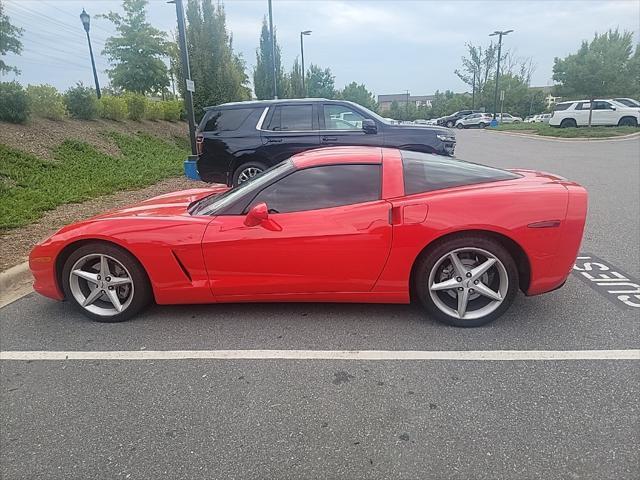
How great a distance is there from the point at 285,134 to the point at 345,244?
5.13 meters

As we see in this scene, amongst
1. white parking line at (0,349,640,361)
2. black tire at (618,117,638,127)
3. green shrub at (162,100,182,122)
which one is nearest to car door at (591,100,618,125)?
black tire at (618,117,638,127)

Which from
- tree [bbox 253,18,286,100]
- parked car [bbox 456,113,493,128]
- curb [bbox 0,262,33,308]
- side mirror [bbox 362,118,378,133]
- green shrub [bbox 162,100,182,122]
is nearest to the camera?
curb [bbox 0,262,33,308]

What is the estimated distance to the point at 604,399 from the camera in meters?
2.40

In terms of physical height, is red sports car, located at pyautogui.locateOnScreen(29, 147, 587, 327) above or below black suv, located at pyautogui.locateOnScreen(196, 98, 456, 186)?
below

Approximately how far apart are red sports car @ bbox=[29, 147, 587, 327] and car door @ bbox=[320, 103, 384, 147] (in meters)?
4.40

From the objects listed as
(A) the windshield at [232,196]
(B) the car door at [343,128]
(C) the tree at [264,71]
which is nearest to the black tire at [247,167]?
(B) the car door at [343,128]

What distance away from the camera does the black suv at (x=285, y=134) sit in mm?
7773

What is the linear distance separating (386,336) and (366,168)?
1.28m

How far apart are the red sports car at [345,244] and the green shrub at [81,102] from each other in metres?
12.6

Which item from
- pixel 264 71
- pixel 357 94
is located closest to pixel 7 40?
pixel 264 71

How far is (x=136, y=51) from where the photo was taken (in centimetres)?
2467

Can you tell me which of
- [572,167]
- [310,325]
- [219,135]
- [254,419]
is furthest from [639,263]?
[572,167]

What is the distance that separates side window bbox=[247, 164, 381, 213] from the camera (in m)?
3.29

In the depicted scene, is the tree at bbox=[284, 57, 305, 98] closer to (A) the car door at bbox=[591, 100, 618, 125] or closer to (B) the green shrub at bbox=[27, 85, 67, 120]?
(A) the car door at bbox=[591, 100, 618, 125]
